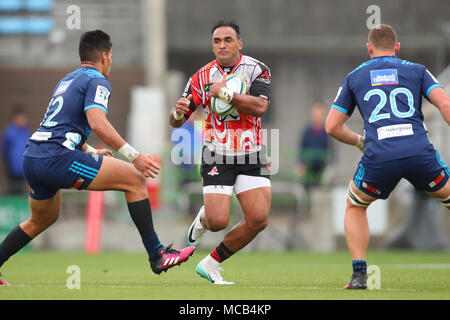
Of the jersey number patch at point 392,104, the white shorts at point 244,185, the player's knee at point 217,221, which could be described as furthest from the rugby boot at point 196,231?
the jersey number patch at point 392,104

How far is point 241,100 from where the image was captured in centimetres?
785

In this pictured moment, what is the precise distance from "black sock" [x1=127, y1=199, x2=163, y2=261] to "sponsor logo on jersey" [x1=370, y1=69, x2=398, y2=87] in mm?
2379

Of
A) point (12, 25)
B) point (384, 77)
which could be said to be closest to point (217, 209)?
point (384, 77)

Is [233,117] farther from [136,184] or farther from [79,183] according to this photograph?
[79,183]

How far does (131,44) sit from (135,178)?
53.7ft

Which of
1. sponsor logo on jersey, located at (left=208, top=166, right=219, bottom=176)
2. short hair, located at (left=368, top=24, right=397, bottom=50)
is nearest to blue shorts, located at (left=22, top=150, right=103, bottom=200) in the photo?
sponsor logo on jersey, located at (left=208, top=166, right=219, bottom=176)

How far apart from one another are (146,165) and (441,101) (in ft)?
8.75

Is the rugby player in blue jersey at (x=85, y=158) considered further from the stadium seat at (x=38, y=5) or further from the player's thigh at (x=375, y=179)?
the stadium seat at (x=38, y=5)

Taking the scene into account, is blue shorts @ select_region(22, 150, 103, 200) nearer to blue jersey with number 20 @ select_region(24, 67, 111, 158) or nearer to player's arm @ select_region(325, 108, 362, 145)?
blue jersey with number 20 @ select_region(24, 67, 111, 158)

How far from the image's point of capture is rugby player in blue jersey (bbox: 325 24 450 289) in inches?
287

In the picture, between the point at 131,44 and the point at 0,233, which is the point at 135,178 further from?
the point at 131,44

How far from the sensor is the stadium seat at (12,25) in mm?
23797

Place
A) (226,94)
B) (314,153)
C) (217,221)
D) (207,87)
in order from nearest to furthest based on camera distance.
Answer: (226,94) < (217,221) < (207,87) < (314,153)
